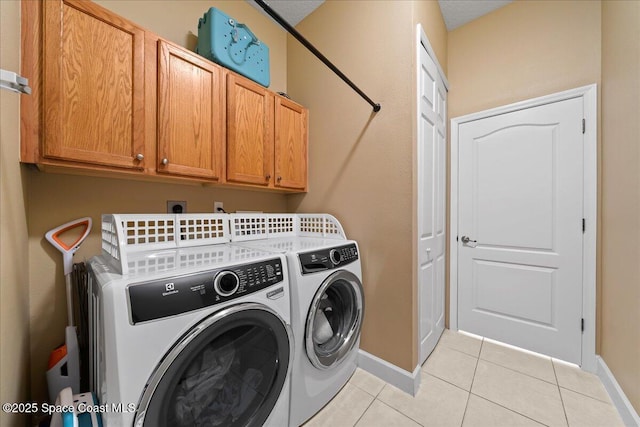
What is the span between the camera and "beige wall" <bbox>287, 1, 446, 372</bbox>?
1.50 metres

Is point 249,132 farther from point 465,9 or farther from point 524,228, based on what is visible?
point 524,228

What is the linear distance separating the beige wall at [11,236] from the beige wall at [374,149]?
160 centimetres

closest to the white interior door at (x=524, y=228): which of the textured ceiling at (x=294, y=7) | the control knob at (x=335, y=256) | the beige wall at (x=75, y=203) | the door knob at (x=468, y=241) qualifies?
the door knob at (x=468, y=241)

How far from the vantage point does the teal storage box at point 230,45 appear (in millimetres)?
1445

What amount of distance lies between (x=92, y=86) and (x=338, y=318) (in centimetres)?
176

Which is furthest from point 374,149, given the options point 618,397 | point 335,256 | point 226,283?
point 618,397

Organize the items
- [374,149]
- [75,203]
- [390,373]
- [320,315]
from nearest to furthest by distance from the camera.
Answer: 1. [75,203]
2. [320,315]
3. [390,373]
4. [374,149]

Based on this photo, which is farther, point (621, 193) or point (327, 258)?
point (621, 193)

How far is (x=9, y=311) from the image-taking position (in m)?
0.80

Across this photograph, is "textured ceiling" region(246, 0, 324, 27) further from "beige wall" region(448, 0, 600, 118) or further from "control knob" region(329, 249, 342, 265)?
"control knob" region(329, 249, 342, 265)

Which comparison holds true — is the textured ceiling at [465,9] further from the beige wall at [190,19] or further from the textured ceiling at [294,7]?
the beige wall at [190,19]

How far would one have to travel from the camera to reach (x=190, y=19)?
1.64m

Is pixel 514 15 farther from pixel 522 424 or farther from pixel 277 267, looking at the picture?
pixel 522 424

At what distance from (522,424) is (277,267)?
1566 millimetres
